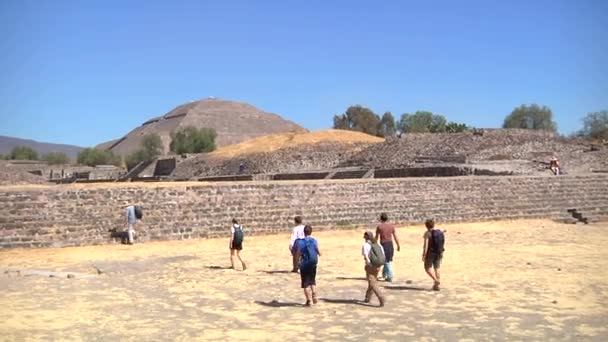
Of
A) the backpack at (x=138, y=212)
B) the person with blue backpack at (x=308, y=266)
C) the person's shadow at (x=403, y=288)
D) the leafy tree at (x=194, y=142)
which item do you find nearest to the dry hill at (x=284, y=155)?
the leafy tree at (x=194, y=142)

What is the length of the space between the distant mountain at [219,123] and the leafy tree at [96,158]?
821 centimetres

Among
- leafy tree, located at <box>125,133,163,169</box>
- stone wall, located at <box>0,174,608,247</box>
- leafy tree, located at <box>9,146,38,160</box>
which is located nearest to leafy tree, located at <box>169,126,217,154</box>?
leafy tree, located at <box>125,133,163,169</box>

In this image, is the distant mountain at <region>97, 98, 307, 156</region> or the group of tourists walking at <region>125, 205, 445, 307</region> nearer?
the group of tourists walking at <region>125, 205, 445, 307</region>

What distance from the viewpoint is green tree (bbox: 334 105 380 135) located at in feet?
238

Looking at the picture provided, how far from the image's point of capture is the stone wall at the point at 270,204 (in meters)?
14.5

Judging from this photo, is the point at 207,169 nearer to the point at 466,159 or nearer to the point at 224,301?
the point at 466,159

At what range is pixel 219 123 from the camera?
9694cm

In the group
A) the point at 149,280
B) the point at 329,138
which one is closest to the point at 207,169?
the point at 329,138

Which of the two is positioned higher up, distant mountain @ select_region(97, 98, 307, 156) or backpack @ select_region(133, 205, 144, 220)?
distant mountain @ select_region(97, 98, 307, 156)

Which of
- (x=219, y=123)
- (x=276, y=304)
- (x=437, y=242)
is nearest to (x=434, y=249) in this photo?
(x=437, y=242)

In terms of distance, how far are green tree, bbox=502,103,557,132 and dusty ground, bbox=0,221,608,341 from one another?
5773 cm

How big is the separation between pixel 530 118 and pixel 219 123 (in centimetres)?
4807

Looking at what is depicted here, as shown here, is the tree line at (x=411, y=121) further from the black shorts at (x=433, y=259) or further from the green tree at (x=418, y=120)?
the black shorts at (x=433, y=259)

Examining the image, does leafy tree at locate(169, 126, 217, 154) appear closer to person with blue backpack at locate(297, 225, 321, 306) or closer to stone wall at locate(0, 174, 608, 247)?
stone wall at locate(0, 174, 608, 247)
